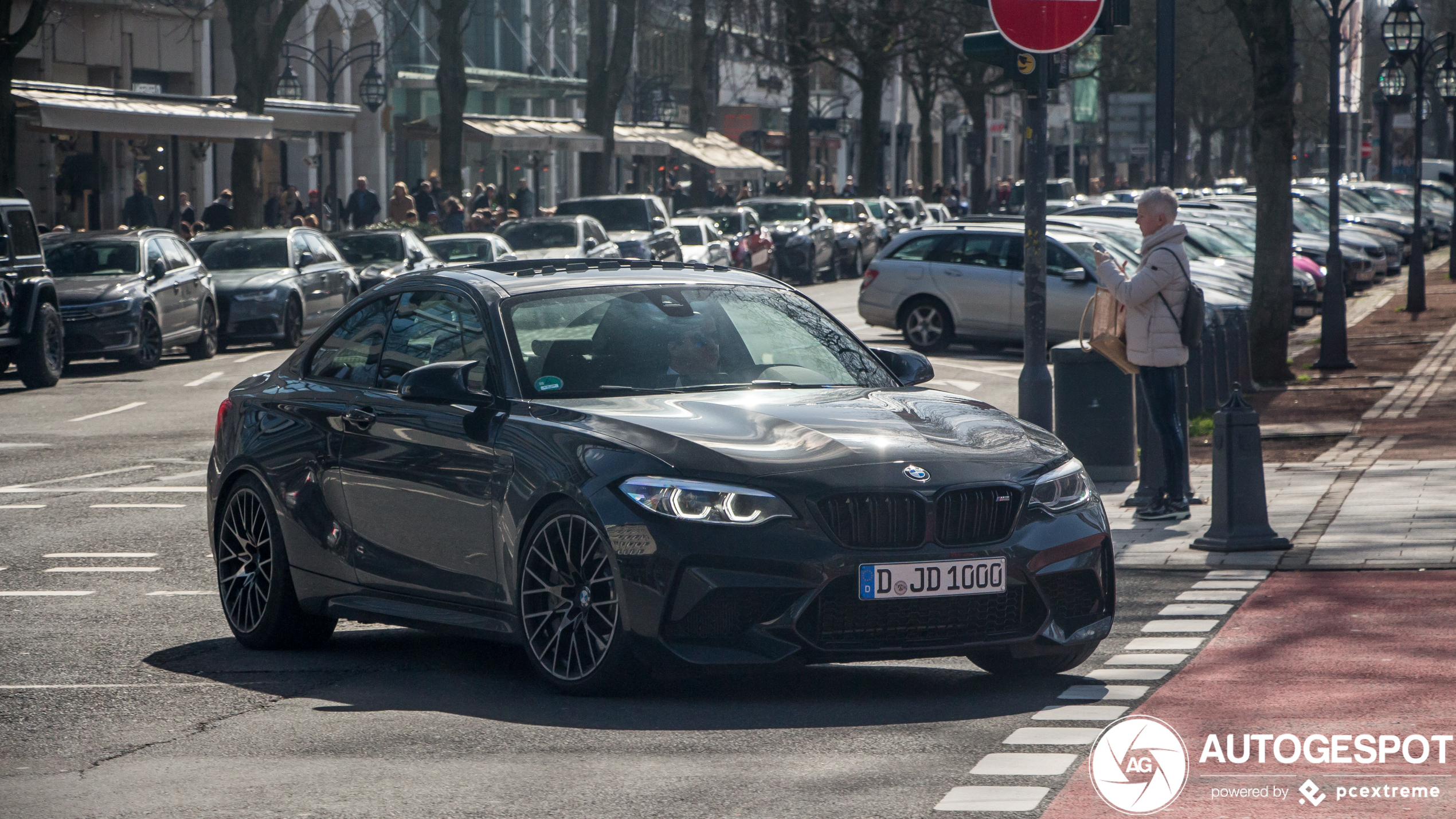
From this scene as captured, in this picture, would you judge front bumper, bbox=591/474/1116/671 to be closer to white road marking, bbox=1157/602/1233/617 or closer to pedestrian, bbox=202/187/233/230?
white road marking, bbox=1157/602/1233/617

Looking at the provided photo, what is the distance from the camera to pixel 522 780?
19.1 ft

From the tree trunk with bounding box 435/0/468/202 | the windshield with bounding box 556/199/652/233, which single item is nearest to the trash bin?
the windshield with bounding box 556/199/652/233

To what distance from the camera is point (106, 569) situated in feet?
34.9

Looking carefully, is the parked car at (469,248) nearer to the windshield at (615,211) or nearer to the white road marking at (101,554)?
the windshield at (615,211)

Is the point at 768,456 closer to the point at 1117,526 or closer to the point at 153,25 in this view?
the point at 1117,526

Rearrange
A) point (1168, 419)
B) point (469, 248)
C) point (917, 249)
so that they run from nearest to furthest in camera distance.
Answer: point (1168, 419) < point (917, 249) < point (469, 248)

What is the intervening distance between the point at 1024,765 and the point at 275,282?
22.7 m

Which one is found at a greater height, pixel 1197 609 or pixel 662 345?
pixel 662 345

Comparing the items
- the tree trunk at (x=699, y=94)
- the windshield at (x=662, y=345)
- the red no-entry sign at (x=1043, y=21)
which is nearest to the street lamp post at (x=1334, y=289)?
the red no-entry sign at (x=1043, y=21)

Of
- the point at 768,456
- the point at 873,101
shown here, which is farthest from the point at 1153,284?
the point at 873,101

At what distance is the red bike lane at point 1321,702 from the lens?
5.48 metres

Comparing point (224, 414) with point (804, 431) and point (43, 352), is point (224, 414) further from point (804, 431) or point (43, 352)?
point (43, 352)

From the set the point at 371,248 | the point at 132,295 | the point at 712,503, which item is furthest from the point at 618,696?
the point at 371,248

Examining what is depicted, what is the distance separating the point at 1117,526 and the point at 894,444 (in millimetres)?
5250
